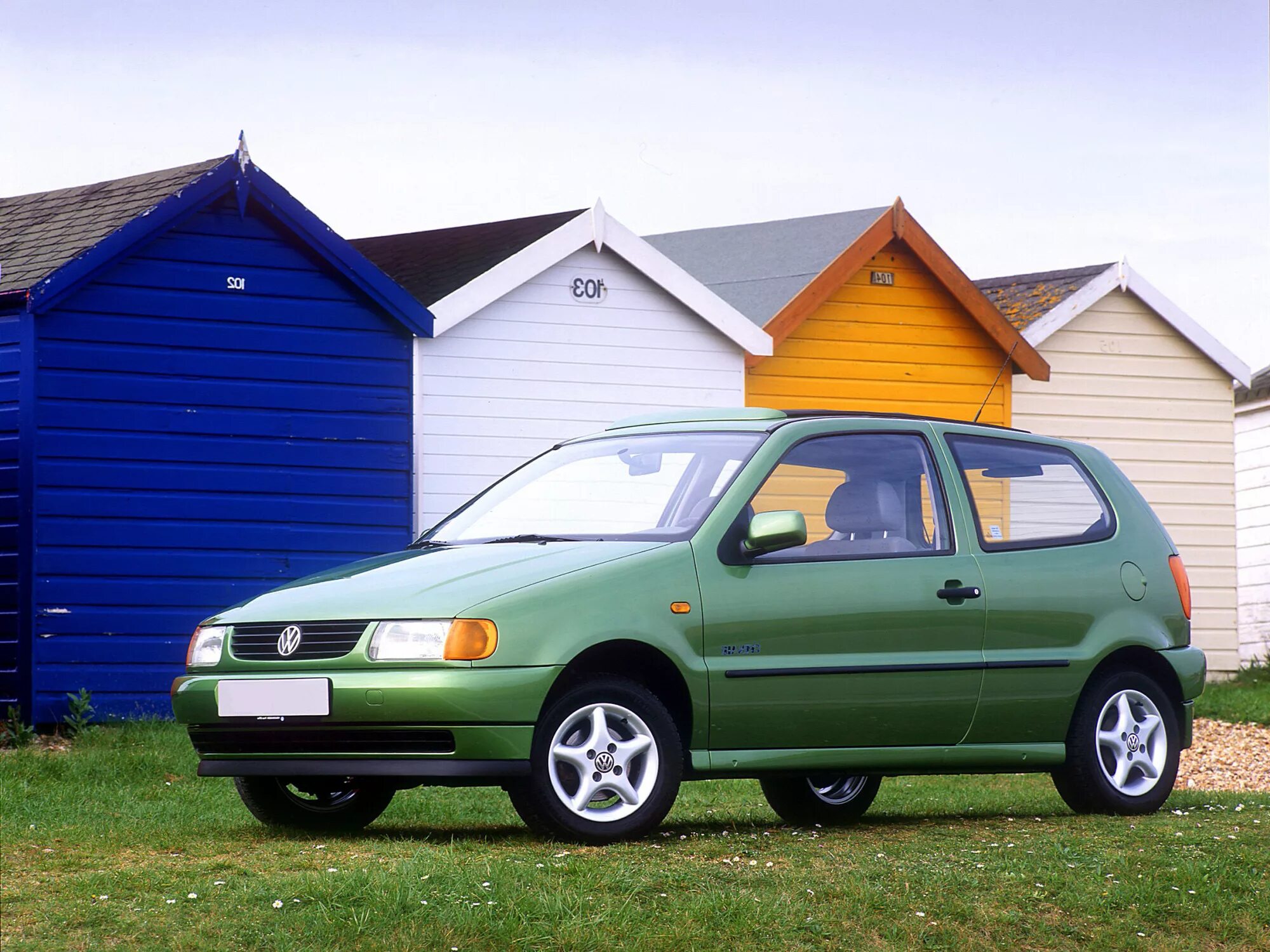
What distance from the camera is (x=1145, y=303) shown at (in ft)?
62.1

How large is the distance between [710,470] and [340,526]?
660 centimetres

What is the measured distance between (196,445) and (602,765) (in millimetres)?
7126

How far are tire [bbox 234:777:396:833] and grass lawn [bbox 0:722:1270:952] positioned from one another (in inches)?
4.9

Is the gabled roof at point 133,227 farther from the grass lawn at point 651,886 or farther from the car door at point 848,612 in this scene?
the car door at point 848,612

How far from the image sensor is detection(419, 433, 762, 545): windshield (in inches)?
293

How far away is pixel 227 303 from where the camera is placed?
529 inches

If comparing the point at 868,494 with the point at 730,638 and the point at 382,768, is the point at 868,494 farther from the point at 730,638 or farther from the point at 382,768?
the point at 382,768

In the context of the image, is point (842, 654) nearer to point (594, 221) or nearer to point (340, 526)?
point (340, 526)

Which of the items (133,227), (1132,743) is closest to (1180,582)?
(1132,743)

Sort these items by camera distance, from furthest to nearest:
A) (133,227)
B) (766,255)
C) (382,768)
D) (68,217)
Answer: (766,255)
(68,217)
(133,227)
(382,768)

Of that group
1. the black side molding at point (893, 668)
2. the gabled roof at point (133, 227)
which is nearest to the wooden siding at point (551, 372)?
the gabled roof at point (133, 227)

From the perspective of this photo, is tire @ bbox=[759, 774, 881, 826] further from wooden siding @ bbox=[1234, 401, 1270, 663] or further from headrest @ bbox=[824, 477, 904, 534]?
wooden siding @ bbox=[1234, 401, 1270, 663]

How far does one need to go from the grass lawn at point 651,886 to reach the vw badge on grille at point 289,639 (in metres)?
0.71

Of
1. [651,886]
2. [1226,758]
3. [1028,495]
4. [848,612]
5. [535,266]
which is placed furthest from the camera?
[535,266]
